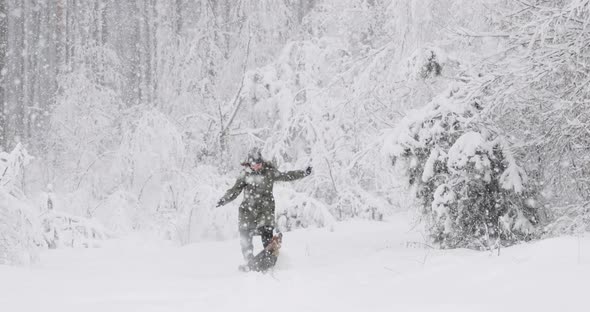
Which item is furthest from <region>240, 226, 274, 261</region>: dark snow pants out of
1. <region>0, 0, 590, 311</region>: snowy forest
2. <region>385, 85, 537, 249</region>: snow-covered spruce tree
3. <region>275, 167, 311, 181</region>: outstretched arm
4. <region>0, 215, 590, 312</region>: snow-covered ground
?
<region>385, 85, 537, 249</region>: snow-covered spruce tree

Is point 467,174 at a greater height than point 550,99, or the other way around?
point 550,99

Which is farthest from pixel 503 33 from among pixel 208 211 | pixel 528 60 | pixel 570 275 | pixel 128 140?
pixel 128 140

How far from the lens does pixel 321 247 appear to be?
8523 millimetres

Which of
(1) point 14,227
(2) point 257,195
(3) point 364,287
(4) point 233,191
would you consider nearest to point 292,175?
(2) point 257,195

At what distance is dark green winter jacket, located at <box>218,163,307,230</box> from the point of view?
6.65m

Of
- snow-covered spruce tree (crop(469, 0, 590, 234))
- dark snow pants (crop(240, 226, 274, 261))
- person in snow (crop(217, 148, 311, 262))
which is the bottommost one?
dark snow pants (crop(240, 226, 274, 261))

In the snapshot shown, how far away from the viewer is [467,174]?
6.50m

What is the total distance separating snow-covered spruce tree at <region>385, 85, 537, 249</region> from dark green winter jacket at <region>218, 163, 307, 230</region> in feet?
4.74

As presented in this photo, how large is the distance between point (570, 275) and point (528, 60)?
310 centimetres

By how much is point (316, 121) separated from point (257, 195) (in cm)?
701

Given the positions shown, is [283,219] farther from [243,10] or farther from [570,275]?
[243,10]

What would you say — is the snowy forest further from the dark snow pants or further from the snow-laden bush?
the dark snow pants

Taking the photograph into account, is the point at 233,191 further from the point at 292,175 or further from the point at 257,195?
the point at 292,175

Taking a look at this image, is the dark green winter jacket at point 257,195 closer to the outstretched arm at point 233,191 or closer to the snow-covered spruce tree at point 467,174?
the outstretched arm at point 233,191
